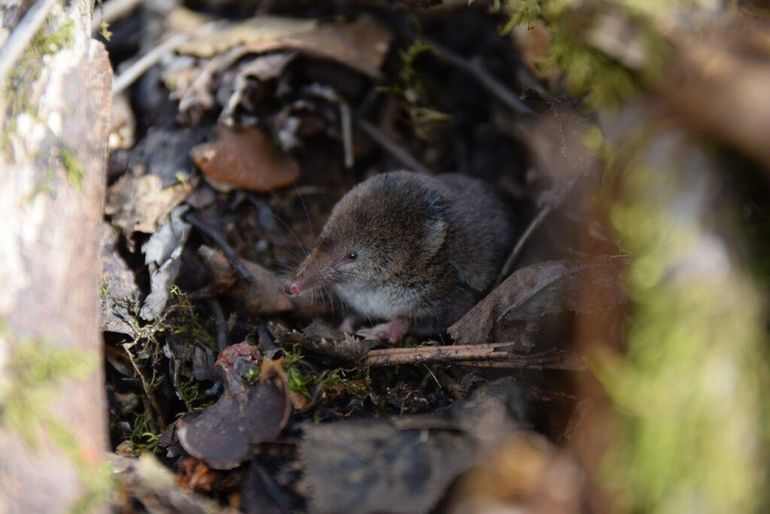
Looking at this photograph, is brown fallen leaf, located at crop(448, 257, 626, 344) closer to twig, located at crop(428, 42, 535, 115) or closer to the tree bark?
twig, located at crop(428, 42, 535, 115)

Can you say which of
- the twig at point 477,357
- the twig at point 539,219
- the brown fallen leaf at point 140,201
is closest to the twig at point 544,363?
the twig at point 477,357

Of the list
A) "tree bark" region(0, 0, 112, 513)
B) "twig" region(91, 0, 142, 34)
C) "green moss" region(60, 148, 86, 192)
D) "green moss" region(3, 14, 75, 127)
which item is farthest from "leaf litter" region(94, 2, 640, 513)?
"green moss" region(3, 14, 75, 127)

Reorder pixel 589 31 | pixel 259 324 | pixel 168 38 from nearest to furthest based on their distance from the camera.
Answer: pixel 589 31, pixel 259 324, pixel 168 38

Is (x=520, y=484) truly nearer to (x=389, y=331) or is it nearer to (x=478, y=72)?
(x=389, y=331)

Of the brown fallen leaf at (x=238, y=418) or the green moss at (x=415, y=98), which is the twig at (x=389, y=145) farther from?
the brown fallen leaf at (x=238, y=418)

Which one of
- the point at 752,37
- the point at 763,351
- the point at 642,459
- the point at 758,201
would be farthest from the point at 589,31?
the point at 642,459

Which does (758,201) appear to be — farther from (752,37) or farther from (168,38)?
(168,38)

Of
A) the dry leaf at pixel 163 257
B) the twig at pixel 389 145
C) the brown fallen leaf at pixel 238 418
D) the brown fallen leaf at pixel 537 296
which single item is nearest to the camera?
the brown fallen leaf at pixel 238 418

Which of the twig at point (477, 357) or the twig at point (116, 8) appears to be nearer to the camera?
the twig at point (477, 357)
